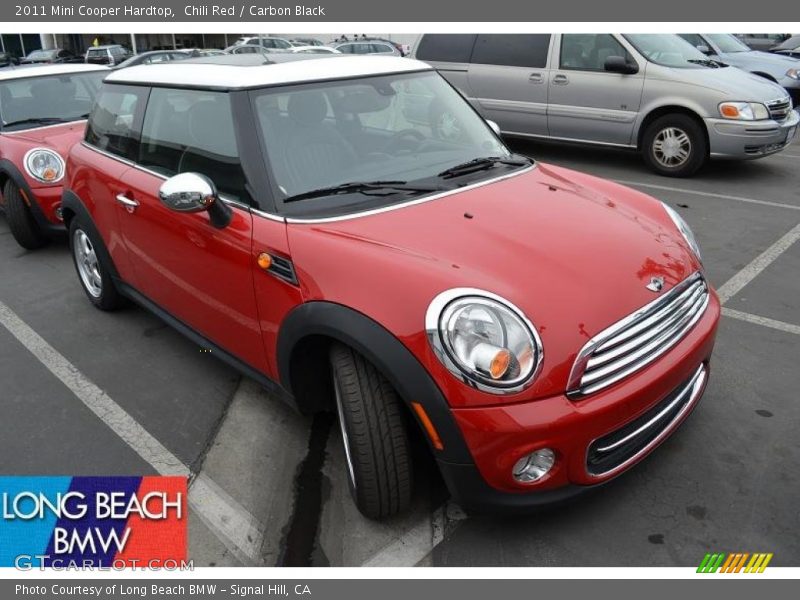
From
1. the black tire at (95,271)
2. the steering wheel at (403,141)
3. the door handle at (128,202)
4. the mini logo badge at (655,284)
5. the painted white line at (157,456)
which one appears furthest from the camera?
the black tire at (95,271)

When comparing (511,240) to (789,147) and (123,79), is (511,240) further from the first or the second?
(789,147)

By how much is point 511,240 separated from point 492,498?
95cm

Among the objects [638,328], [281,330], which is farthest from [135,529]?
[638,328]

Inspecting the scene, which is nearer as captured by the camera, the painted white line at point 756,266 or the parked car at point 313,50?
the parked car at point 313,50

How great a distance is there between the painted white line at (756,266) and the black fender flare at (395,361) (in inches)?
116

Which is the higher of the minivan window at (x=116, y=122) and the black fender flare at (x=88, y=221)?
the minivan window at (x=116, y=122)

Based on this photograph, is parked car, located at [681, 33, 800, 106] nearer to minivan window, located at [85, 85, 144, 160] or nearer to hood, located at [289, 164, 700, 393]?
hood, located at [289, 164, 700, 393]

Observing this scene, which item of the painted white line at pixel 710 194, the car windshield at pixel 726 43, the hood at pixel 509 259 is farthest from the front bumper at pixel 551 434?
the car windshield at pixel 726 43

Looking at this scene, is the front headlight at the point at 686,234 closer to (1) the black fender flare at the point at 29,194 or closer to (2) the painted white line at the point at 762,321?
Result: (2) the painted white line at the point at 762,321

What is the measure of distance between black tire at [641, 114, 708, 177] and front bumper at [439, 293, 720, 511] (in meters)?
5.61

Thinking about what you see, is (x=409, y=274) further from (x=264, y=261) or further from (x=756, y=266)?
(x=756, y=266)

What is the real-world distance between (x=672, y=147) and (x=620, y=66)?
1108 millimetres

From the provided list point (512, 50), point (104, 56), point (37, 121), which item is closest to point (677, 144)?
point (512, 50)

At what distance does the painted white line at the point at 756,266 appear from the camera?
4418mm
